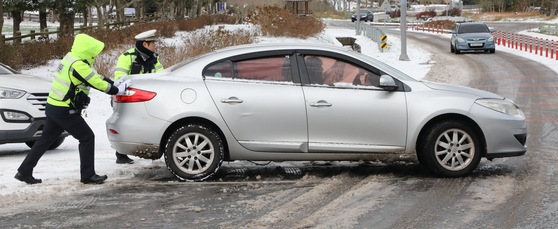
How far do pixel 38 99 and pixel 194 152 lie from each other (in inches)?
126

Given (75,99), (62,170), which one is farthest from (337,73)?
(62,170)

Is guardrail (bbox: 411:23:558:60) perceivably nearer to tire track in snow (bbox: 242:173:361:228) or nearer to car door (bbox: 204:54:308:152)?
tire track in snow (bbox: 242:173:361:228)

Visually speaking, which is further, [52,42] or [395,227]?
[52,42]

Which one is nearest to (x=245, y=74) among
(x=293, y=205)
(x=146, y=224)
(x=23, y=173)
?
(x=293, y=205)

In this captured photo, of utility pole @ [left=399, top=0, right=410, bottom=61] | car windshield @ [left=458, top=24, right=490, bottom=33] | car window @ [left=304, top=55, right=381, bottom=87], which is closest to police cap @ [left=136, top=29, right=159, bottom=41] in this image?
car window @ [left=304, top=55, right=381, bottom=87]

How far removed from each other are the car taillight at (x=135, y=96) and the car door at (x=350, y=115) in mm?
1622

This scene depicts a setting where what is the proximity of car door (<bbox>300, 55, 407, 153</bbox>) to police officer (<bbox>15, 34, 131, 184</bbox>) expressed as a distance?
6.61ft

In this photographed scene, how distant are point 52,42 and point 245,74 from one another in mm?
16175

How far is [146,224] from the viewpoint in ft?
15.8

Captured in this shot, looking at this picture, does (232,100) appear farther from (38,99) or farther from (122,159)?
(38,99)

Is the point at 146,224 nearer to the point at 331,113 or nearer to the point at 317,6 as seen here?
the point at 331,113

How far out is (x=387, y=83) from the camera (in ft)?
20.3

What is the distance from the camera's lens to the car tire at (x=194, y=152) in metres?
6.22

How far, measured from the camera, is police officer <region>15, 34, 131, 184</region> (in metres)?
6.15
